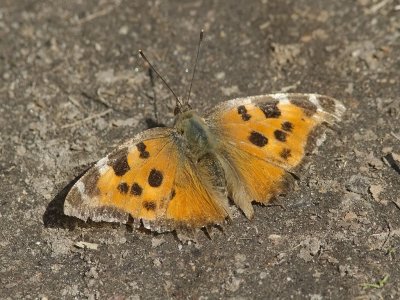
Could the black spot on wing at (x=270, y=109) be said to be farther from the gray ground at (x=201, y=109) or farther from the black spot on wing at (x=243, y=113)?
the gray ground at (x=201, y=109)

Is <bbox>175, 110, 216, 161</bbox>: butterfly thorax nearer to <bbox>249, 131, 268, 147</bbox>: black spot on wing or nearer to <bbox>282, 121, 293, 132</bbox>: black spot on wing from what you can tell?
<bbox>249, 131, 268, 147</bbox>: black spot on wing

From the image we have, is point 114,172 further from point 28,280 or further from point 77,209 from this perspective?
point 28,280

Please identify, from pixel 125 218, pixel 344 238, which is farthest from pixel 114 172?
pixel 344 238

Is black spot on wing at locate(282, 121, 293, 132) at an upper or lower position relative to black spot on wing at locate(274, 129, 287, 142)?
upper

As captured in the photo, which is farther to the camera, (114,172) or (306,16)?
(306,16)

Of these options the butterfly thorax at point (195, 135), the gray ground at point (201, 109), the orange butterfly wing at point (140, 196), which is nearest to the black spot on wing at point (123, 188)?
the orange butterfly wing at point (140, 196)

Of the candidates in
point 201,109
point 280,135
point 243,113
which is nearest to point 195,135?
point 243,113

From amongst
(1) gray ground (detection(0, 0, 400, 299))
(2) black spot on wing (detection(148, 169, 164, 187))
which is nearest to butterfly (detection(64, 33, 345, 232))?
(2) black spot on wing (detection(148, 169, 164, 187))
